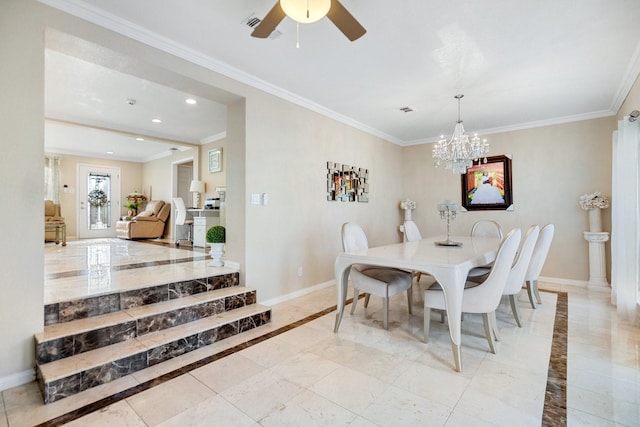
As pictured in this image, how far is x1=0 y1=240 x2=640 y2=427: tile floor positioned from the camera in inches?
63.6

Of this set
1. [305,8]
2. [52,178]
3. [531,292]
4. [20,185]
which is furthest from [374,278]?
[52,178]

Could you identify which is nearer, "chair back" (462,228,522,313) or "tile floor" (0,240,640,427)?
"tile floor" (0,240,640,427)

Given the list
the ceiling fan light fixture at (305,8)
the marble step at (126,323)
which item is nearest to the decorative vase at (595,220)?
the ceiling fan light fixture at (305,8)

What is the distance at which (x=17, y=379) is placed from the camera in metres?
1.91

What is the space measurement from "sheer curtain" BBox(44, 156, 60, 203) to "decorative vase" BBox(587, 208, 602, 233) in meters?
11.2

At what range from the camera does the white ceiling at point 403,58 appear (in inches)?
86.0

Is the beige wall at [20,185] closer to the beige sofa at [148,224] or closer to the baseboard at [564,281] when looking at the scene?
the beige sofa at [148,224]

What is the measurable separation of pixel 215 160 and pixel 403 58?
4.54m

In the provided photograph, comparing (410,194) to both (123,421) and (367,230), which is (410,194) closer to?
(367,230)

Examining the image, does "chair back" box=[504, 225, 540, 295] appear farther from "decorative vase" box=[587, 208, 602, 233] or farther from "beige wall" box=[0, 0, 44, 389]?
"beige wall" box=[0, 0, 44, 389]

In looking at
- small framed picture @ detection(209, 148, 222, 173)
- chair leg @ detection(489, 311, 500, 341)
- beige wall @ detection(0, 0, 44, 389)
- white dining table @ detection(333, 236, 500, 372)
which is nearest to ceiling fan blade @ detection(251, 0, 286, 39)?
beige wall @ detection(0, 0, 44, 389)

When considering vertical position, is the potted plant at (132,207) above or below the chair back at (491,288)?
above

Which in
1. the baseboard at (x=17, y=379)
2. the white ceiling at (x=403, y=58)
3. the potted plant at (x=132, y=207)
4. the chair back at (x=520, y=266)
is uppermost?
the white ceiling at (x=403, y=58)

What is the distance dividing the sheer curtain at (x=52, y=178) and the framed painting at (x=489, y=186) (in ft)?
31.8
